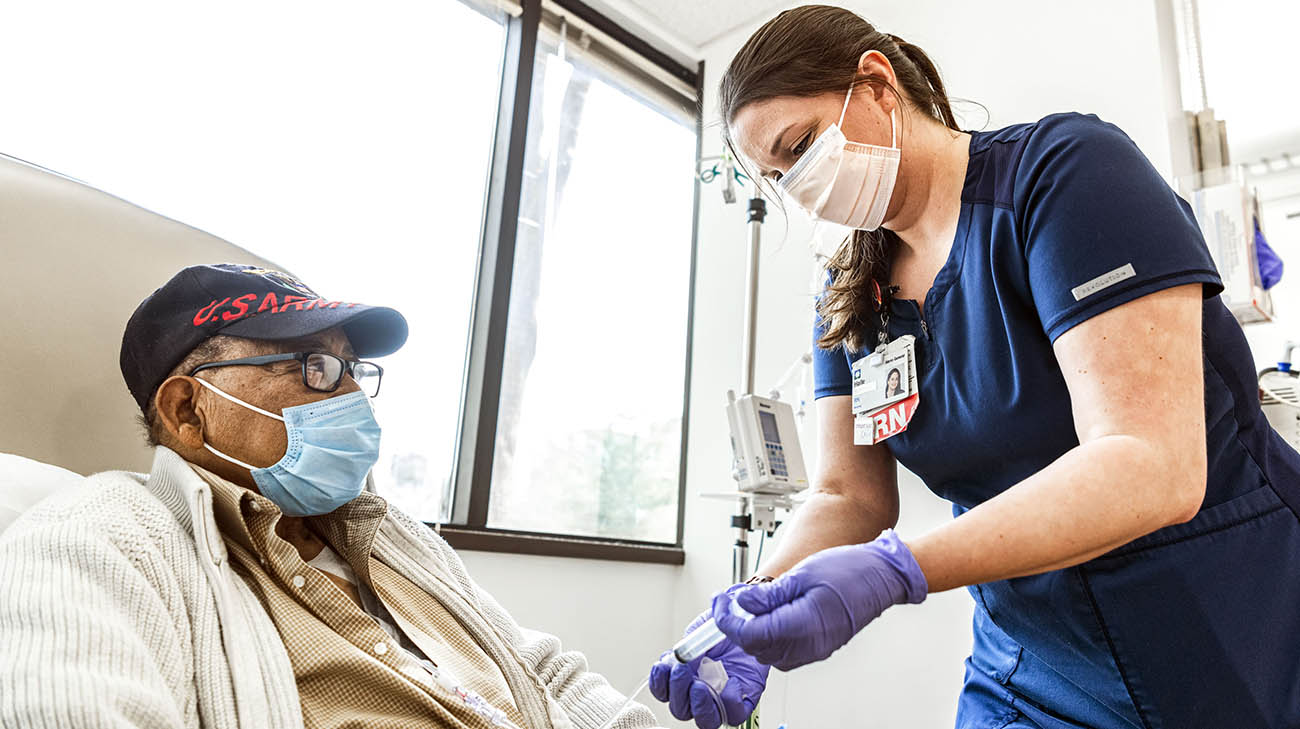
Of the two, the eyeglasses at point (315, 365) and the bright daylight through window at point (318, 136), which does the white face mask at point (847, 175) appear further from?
the bright daylight through window at point (318, 136)

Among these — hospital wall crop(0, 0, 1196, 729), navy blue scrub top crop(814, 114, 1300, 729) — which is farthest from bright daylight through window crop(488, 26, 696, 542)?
navy blue scrub top crop(814, 114, 1300, 729)

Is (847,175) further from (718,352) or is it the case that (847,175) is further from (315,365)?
(718,352)

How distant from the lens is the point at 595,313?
2.84 metres

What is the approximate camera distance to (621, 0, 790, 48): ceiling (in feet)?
9.69

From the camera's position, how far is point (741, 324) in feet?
9.29

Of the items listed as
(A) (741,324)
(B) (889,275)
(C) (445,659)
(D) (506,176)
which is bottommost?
(C) (445,659)

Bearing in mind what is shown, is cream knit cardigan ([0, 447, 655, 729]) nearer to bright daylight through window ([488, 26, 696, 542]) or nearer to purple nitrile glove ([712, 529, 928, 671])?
purple nitrile glove ([712, 529, 928, 671])

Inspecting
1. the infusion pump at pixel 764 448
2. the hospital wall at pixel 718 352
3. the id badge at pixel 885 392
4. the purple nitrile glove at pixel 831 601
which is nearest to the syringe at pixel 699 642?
the purple nitrile glove at pixel 831 601

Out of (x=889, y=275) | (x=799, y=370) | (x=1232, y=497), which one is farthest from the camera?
(x=799, y=370)

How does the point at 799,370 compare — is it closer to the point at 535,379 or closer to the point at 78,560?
the point at 535,379

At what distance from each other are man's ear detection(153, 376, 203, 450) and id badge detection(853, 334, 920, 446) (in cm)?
89

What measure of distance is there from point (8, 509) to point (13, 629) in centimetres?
33

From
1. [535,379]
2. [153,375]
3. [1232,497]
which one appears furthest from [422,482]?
[1232,497]

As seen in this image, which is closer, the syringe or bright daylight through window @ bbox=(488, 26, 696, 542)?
the syringe
